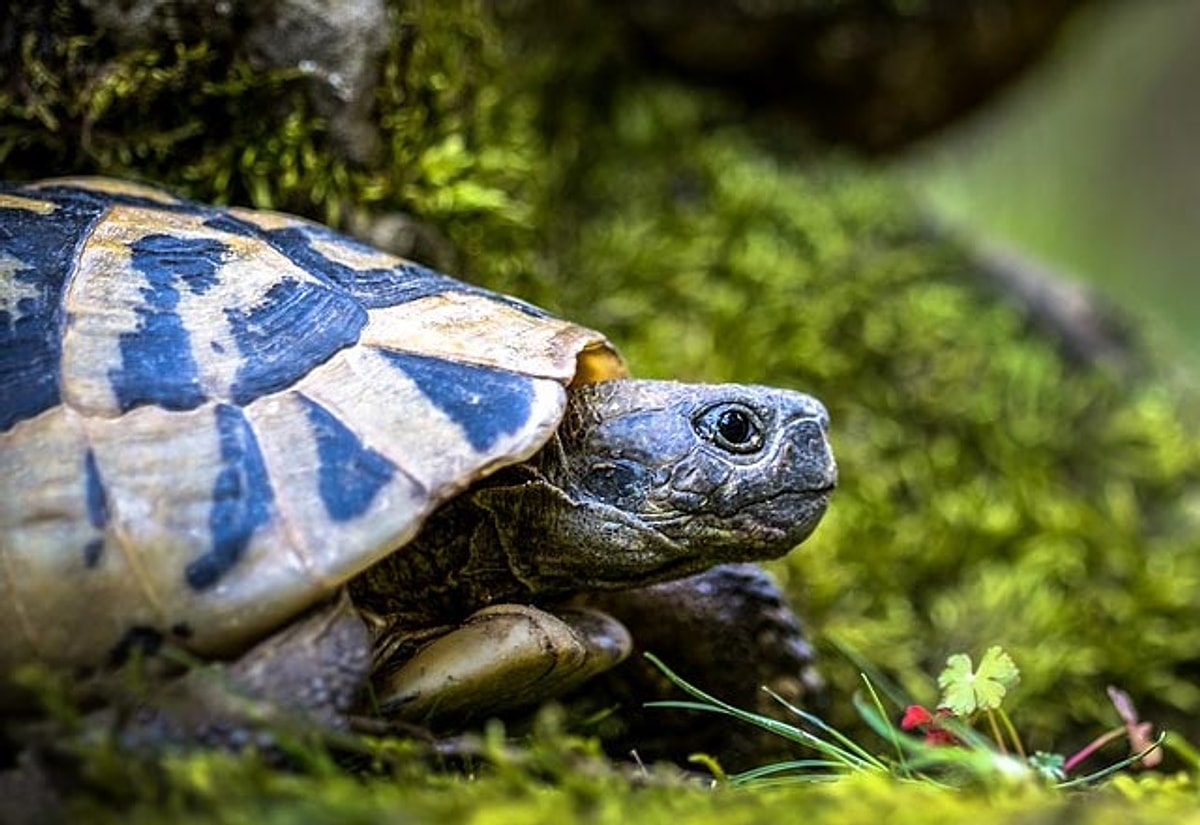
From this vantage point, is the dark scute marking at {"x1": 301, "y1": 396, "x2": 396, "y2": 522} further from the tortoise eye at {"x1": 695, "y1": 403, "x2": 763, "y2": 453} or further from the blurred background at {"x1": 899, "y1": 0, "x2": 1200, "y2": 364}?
the blurred background at {"x1": 899, "y1": 0, "x2": 1200, "y2": 364}

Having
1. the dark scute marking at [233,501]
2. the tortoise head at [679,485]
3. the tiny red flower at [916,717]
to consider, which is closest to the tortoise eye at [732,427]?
the tortoise head at [679,485]

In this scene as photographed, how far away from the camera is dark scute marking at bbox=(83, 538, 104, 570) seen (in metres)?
1.84

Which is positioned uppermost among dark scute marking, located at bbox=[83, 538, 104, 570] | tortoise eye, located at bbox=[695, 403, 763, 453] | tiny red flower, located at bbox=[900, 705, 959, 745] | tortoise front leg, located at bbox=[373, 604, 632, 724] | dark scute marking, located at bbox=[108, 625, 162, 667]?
tortoise eye, located at bbox=[695, 403, 763, 453]

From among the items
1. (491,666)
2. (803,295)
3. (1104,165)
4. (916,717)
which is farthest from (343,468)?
(1104,165)

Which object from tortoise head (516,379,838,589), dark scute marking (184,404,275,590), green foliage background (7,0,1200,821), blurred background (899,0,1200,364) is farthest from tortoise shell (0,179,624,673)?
blurred background (899,0,1200,364)

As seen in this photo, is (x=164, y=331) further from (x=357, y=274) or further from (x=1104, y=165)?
(x=1104, y=165)

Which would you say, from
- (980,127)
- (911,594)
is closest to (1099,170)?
(980,127)

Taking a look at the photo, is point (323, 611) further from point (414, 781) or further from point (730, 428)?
point (730, 428)

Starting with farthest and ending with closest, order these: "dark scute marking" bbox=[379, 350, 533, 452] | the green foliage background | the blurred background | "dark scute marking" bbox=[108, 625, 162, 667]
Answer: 1. the blurred background
2. the green foliage background
3. "dark scute marking" bbox=[379, 350, 533, 452]
4. "dark scute marking" bbox=[108, 625, 162, 667]

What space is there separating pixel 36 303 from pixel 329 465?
1.82 feet

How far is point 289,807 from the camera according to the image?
1549mm

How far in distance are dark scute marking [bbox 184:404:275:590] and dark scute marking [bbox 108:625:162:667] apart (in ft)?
0.28

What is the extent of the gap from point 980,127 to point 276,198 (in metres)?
3.88

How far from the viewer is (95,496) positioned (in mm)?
1866
